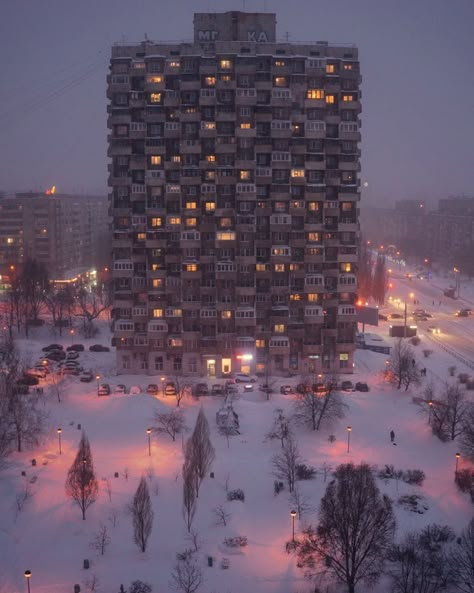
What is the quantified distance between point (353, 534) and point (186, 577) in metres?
6.06

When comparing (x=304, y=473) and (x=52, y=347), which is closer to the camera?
(x=304, y=473)

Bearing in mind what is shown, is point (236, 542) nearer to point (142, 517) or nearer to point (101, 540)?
point (142, 517)

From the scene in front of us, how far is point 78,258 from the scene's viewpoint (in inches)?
4569

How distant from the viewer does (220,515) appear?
26859 mm

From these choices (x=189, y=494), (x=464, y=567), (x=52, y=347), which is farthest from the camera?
(x=52, y=347)

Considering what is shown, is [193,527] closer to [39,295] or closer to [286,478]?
[286,478]

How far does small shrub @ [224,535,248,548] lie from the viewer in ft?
81.4

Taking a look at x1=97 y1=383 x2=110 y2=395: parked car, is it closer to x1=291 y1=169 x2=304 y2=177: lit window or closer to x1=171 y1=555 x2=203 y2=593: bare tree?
x1=291 y1=169 x2=304 y2=177: lit window

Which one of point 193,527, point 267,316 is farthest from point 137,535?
point 267,316

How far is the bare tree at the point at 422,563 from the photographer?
67.2 ft

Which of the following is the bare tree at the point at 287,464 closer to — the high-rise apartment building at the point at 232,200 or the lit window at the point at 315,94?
the high-rise apartment building at the point at 232,200

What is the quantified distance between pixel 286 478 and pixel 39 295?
44.4 m

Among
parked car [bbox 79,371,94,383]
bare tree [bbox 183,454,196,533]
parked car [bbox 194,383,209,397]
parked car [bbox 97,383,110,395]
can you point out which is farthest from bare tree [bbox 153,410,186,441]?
parked car [bbox 79,371,94,383]

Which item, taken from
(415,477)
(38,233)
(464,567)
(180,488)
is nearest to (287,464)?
(180,488)
